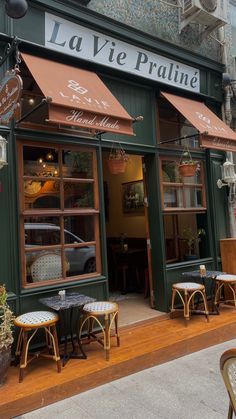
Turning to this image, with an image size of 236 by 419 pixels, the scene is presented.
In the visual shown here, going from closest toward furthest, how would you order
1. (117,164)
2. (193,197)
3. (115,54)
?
(117,164) < (115,54) < (193,197)

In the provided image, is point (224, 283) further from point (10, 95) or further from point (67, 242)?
point (10, 95)

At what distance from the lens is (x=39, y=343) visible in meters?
4.00

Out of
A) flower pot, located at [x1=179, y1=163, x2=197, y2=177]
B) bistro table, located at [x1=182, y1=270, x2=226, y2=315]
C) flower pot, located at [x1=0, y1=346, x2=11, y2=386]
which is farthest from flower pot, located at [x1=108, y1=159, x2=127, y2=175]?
flower pot, located at [x1=0, y1=346, x2=11, y2=386]

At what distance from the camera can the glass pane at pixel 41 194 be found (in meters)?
4.16

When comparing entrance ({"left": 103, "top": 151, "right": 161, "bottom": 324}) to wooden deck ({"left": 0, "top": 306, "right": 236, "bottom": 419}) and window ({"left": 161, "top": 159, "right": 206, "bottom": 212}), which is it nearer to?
window ({"left": 161, "top": 159, "right": 206, "bottom": 212})

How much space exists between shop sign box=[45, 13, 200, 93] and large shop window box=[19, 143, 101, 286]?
1.39 meters

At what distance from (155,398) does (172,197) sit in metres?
3.33

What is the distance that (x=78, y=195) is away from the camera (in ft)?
15.3

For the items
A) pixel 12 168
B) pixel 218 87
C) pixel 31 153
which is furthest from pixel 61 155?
pixel 218 87

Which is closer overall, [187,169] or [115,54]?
[115,54]

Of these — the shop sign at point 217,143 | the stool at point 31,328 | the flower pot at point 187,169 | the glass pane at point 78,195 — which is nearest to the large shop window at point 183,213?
the flower pot at point 187,169

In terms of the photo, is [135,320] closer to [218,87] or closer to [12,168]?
[12,168]

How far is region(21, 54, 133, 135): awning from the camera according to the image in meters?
3.57

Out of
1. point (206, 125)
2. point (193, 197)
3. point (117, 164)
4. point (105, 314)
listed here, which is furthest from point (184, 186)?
point (105, 314)
